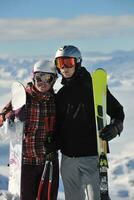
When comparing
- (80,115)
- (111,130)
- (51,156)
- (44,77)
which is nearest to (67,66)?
(44,77)

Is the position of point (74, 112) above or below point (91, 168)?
above

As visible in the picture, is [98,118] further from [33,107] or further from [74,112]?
[33,107]

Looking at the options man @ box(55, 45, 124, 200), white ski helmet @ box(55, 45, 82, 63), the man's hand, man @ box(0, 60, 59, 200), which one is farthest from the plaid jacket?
the man's hand

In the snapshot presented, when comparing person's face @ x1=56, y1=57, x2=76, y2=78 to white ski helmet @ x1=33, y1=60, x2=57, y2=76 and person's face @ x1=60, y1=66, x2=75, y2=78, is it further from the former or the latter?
white ski helmet @ x1=33, y1=60, x2=57, y2=76

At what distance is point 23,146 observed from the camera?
6273mm

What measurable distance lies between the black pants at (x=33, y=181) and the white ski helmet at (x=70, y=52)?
1.03m

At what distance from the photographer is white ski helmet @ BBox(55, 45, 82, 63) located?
6.16 meters

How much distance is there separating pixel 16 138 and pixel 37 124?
0.46 meters

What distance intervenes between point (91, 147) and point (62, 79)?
71 cm

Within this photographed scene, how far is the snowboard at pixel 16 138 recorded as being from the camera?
20.6ft

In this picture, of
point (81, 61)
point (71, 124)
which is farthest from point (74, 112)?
point (81, 61)

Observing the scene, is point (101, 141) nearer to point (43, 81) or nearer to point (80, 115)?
point (80, 115)

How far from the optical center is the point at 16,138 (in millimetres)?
6562

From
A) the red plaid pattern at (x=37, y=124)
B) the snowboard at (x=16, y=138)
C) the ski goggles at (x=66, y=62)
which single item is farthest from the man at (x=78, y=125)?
the snowboard at (x=16, y=138)
